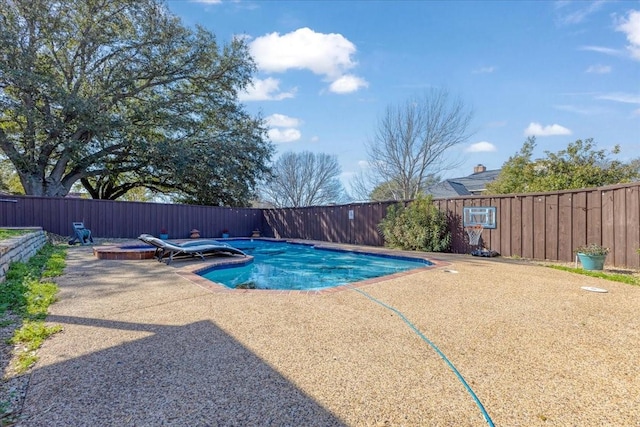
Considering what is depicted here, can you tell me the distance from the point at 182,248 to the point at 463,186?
18.9m

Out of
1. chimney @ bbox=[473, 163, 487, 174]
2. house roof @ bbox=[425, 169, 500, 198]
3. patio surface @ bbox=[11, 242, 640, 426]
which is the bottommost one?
patio surface @ bbox=[11, 242, 640, 426]

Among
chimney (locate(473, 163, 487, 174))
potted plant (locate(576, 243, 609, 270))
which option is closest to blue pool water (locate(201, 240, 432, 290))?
Result: potted plant (locate(576, 243, 609, 270))

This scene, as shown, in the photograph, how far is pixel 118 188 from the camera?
61.3 feet

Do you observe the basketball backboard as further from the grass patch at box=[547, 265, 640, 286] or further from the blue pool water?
the grass patch at box=[547, 265, 640, 286]

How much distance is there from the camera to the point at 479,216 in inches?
348

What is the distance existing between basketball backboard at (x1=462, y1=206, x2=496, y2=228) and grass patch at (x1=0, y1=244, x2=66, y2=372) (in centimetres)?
907

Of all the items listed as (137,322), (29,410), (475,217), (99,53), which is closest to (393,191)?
(475,217)

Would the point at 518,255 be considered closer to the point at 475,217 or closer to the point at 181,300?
the point at 475,217

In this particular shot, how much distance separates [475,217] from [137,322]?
8523 mm

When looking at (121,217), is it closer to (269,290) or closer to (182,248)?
(182,248)

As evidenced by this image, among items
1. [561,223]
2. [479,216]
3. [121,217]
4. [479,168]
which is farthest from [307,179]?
[561,223]

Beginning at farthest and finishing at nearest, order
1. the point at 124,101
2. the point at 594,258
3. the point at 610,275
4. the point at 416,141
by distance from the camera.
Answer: the point at 416,141 → the point at 124,101 → the point at 594,258 → the point at 610,275

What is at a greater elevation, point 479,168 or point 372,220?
point 479,168

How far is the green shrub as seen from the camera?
940 centimetres
